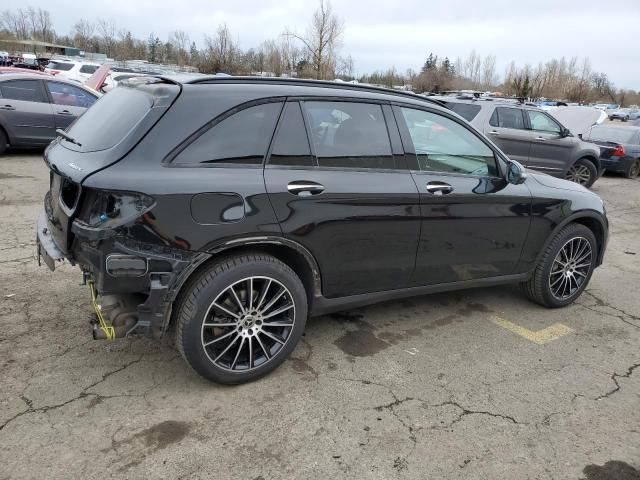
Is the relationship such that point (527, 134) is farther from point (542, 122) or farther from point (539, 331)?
point (539, 331)

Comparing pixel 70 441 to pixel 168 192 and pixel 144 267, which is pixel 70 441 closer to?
pixel 144 267

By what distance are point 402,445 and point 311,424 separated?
1.64 ft

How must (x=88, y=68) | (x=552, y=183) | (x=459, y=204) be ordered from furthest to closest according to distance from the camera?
1. (x=88, y=68)
2. (x=552, y=183)
3. (x=459, y=204)

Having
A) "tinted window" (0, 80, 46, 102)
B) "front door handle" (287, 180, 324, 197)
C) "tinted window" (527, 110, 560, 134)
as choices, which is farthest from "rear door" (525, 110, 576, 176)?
"tinted window" (0, 80, 46, 102)

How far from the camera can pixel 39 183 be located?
26.1ft

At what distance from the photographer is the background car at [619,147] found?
541 inches

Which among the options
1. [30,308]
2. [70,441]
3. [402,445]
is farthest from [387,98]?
[30,308]

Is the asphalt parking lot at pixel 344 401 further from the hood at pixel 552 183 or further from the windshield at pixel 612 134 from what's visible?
the windshield at pixel 612 134

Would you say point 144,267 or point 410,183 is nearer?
point 144,267

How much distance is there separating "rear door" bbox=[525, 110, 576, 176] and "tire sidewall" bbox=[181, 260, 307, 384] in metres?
9.56

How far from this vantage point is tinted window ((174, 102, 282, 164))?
9.41 ft

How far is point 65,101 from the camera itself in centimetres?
1019

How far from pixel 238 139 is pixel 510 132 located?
9.44 m

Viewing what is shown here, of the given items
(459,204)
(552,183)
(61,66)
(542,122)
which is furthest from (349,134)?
(61,66)
